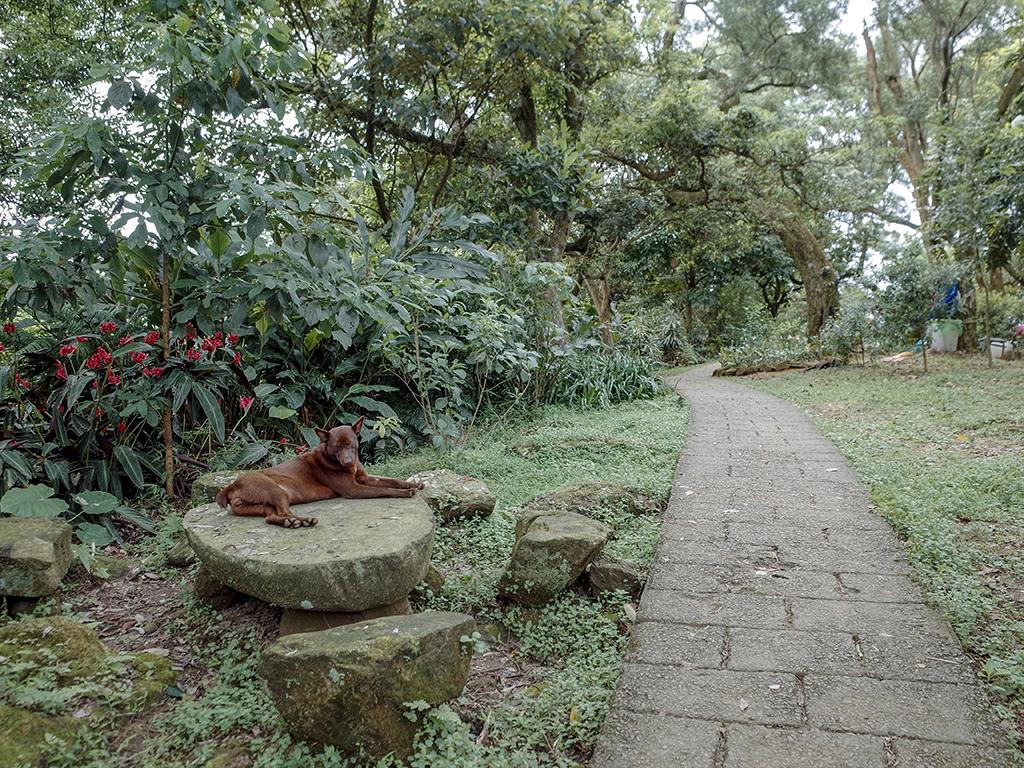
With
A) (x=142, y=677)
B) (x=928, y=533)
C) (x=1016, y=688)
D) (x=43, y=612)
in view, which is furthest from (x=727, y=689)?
(x=43, y=612)

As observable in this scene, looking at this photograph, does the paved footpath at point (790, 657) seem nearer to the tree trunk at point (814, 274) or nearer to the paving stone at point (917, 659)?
the paving stone at point (917, 659)

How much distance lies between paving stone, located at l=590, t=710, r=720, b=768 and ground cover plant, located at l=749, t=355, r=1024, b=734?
955mm

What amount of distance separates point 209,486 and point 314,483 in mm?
1049

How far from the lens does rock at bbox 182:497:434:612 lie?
7.67ft

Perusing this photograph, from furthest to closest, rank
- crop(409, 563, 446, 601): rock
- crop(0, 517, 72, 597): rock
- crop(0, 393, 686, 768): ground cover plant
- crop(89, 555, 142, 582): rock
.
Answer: crop(89, 555, 142, 582): rock, crop(409, 563, 446, 601): rock, crop(0, 517, 72, 597): rock, crop(0, 393, 686, 768): ground cover plant

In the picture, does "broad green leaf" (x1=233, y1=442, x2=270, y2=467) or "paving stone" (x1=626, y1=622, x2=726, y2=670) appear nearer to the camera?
"paving stone" (x1=626, y1=622, x2=726, y2=670)

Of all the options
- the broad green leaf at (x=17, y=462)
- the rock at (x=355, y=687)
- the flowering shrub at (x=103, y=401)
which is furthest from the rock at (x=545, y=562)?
the broad green leaf at (x=17, y=462)

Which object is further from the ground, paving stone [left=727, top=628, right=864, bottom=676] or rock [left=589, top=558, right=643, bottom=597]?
rock [left=589, top=558, right=643, bottom=597]

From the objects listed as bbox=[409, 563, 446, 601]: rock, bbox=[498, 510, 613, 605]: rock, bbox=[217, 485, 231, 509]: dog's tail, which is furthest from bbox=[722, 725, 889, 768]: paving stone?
bbox=[217, 485, 231, 509]: dog's tail

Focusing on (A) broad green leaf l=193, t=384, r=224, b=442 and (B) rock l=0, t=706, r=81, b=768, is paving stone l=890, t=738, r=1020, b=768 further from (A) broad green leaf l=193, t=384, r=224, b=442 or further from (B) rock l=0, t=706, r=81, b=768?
(A) broad green leaf l=193, t=384, r=224, b=442

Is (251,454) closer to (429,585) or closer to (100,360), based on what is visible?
(100,360)

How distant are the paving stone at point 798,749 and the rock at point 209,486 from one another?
2875 millimetres

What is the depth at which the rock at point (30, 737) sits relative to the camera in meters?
1.80

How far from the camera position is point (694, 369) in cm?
1544
